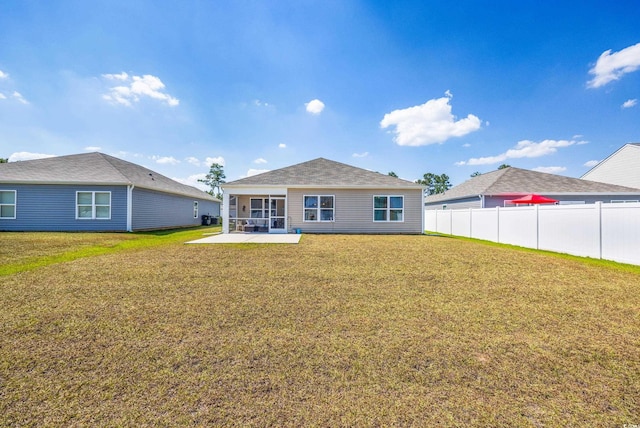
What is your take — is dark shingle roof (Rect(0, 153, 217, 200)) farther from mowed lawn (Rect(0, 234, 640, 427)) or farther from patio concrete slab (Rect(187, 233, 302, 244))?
mowed lawn (Rect(0, 234, 640, 427))

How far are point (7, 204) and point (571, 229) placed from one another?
90.4 feet

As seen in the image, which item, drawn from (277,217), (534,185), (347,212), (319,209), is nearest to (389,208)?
(347,212)

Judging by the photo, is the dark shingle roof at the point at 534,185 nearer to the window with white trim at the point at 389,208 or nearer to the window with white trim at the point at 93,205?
the window with white trim at the point at 389,208

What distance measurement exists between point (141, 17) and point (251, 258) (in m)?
12.1

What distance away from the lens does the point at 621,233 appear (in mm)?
7531

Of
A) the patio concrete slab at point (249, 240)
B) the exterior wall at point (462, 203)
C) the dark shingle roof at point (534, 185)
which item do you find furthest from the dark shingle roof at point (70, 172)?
the dark shingle roof at point (534, 185)

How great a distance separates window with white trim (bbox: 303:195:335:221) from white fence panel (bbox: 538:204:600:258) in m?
9.87

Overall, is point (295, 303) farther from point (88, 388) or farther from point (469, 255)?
point (469, 255)

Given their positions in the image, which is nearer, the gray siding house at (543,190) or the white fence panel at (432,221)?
the gray siding house at (543,190)

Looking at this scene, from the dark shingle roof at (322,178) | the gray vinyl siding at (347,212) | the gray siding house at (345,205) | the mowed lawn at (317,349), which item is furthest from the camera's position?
the gray vinyl siding at (347,212)

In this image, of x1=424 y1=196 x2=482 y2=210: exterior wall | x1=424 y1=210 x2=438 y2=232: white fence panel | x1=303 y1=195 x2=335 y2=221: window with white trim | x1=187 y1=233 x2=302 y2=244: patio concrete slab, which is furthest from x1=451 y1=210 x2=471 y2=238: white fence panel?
x1=187 y1=233 x2=302 y2=244: patio concrete slab

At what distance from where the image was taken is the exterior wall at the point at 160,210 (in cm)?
1664

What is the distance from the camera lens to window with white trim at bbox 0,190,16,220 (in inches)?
590

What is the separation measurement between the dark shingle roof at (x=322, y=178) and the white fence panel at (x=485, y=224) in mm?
3498
